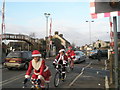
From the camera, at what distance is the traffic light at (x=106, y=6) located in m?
5.29

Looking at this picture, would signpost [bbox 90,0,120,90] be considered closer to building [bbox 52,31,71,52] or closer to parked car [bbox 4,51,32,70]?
parked car [bbox 4,51,32,70]

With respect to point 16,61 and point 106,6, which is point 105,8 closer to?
point 106,6

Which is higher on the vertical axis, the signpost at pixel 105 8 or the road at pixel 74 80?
the signpost at pixel 105 8

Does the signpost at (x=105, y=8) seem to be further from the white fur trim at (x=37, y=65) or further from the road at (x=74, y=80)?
the road at (x=74, y=80)

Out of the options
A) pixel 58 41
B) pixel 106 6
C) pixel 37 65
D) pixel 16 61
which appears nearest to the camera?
pixel 106 6

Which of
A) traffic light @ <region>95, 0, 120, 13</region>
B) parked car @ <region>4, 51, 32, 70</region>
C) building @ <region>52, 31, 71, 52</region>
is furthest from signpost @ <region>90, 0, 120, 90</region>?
building @ <region>52, 31, 71, 52</region>

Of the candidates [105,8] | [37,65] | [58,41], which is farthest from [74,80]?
[58,41]

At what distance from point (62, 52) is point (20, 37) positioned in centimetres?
3366

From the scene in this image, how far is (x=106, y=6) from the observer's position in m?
5.39

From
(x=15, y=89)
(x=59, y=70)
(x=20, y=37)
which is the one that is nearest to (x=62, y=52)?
(x=59, y=70)

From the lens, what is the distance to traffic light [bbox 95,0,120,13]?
5.29 metres

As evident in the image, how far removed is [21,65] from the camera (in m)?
15.7

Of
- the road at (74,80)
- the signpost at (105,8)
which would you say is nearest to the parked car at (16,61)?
the road at (74,80)

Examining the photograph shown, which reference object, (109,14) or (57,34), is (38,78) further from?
(57,34)
